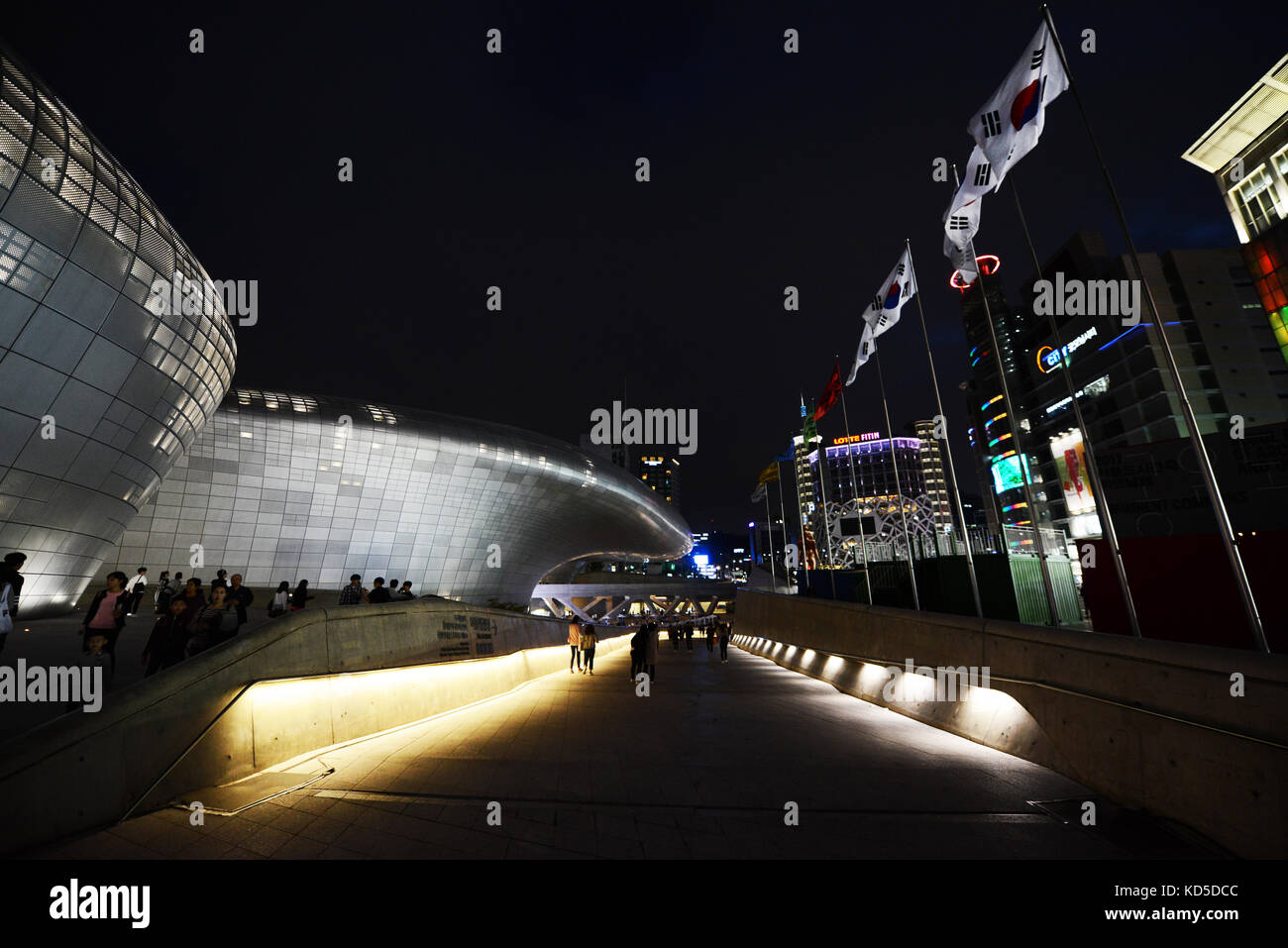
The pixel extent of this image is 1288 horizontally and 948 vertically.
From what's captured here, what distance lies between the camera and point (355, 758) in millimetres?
6195

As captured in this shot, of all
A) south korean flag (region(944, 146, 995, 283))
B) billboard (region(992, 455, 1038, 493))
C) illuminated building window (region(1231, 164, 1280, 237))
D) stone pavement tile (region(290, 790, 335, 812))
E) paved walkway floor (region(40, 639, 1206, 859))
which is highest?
illuminated building window (region(1231, 164, 1280, 237))

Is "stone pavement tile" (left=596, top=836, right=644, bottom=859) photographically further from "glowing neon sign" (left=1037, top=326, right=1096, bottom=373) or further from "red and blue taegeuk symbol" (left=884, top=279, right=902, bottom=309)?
"glowing neon sign" (left=1037, top=326, right=1096, bottom=373)

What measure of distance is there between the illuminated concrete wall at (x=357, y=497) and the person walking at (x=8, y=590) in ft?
96.4

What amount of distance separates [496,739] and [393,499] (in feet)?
115

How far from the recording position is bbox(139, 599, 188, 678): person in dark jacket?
6.58 meters

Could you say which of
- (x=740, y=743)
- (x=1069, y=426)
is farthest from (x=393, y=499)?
(x=1069, y=426)

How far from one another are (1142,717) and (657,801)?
4.20m

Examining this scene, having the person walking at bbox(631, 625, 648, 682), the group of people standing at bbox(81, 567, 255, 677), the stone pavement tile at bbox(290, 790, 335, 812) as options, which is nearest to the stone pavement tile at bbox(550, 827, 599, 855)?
the stone pavement tile at bbox(290, 790, 335, 812)

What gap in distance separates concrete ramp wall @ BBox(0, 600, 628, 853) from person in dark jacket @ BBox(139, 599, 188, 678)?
3.57ft

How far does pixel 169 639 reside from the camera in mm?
6648

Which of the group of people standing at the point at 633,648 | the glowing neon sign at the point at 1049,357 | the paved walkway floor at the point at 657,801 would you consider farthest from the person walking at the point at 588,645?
the glowing neon sign at the point at 1049,357

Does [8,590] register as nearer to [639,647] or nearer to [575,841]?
[575,841]

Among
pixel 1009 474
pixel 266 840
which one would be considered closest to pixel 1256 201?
pixel 1009 474
